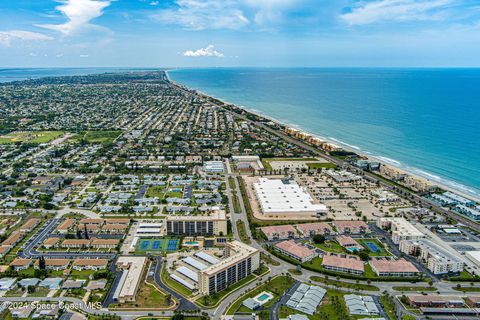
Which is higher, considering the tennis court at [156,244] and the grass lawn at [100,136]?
the grass lawn at [100,136]

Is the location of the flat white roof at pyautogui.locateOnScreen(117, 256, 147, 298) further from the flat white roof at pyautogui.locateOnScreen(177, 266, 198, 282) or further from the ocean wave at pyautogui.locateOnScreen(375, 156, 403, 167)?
the ocean wave at pyautogui.locateOnScreen(375, 156, 403, 167)

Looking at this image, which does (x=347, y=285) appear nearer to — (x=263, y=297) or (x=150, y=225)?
(x=263, y=297)

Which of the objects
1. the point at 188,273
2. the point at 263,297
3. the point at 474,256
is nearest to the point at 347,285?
the point at 263,297

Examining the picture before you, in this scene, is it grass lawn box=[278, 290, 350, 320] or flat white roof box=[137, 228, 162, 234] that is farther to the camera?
flat white roof box=[137, 228, 162, 234]

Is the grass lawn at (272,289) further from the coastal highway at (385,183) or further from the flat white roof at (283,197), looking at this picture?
the coastal highway at (385,183)

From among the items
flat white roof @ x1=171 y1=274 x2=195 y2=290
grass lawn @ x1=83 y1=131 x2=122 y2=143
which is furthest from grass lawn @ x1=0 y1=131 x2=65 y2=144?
flat white roof @ x1=171 y1=274 x2=195 y2=290

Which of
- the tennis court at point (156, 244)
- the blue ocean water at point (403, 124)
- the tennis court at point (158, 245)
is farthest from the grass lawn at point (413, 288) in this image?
the blue ocean water at point (403, 124)

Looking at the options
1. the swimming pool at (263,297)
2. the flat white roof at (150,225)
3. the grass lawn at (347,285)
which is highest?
the flat white roof at (150,225)
